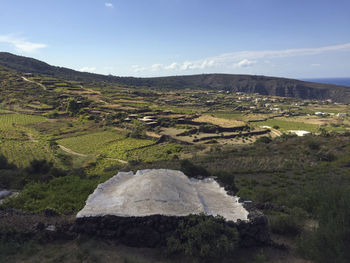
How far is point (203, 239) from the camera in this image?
27.8ft

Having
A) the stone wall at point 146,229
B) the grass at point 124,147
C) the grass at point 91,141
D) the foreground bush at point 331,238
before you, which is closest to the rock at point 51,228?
the stone wall at point 146,229

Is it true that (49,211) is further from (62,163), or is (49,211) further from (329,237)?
(62,163)

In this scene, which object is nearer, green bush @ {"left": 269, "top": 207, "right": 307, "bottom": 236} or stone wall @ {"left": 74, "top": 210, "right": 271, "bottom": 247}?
stone wall @ {"left": 74, "top": 210, "right": 271, "bottom": 247}

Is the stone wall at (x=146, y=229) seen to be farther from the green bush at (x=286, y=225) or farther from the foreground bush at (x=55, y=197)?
the foreground bush at (x=55, y=197)

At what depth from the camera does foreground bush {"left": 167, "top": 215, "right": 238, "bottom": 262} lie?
325 inches

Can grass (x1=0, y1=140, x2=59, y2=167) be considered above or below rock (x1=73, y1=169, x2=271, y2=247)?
below

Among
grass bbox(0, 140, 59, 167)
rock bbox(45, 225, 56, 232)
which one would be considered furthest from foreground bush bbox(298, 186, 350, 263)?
grass bbox(0, 140, 59, 167)

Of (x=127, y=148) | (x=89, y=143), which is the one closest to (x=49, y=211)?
(x=127, y=148)

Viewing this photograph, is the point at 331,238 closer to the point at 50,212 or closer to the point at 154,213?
the point at 154,213

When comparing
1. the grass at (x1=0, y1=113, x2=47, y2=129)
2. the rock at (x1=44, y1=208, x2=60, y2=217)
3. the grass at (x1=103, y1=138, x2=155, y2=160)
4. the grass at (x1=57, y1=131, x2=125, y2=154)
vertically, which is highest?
the rock at (x1=44, y1=208, x2=60, y2=217)

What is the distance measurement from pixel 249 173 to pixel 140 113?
2219 inches

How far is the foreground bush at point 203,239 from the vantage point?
8258 mm

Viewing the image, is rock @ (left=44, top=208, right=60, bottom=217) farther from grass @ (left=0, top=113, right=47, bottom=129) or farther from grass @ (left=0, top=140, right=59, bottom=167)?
grass @ (left=0, top=113, right=47, bottom=129)

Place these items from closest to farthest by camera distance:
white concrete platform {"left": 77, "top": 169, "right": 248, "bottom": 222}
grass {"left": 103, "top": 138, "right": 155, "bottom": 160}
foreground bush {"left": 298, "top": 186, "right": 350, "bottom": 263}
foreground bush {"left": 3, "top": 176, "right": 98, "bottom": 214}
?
foreground bush {"left": 298, "top": 186, "right": 350, "bottom": 263}, white concrete platform {"left": 77, "top": 169, "right": 248, "bottom": 222}, foreground bush {"left": 3, "top": 176, "right": 98, "bottom": 214}, grass {"left": 103, "top": 138, "right": 155, "bottom": 160}
